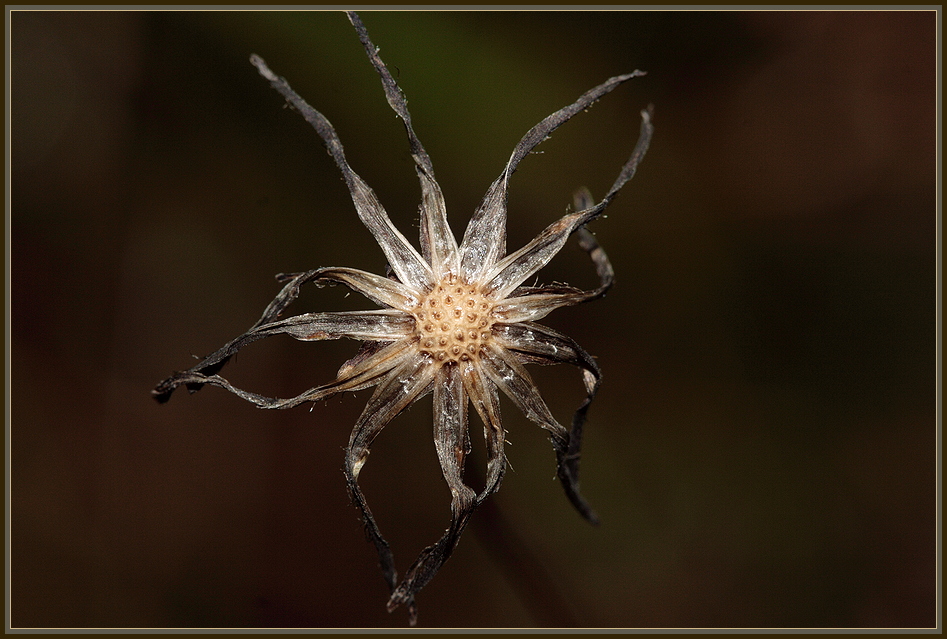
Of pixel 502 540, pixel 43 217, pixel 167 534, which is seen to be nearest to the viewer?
pixel 502 540

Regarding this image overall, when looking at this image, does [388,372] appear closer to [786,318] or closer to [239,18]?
[239,18]

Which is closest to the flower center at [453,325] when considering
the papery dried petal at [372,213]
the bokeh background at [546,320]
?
the papery dried petal at [372,213]

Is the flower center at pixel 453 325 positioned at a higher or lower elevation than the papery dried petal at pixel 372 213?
lower

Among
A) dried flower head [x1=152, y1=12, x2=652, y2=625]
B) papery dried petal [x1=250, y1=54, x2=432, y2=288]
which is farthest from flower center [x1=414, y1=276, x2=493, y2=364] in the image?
papery dried petal [x1=250, y1=54, x2=432, y2=288]

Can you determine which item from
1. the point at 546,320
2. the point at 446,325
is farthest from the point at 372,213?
the point at 546,320

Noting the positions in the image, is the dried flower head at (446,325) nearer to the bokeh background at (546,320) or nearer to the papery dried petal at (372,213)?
the papery dried petal at (372,213)

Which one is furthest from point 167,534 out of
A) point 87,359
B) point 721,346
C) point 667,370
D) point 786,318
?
point 786,318

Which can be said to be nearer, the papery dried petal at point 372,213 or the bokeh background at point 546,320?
the papery dried petal at point 372,213

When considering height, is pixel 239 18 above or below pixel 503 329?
above
